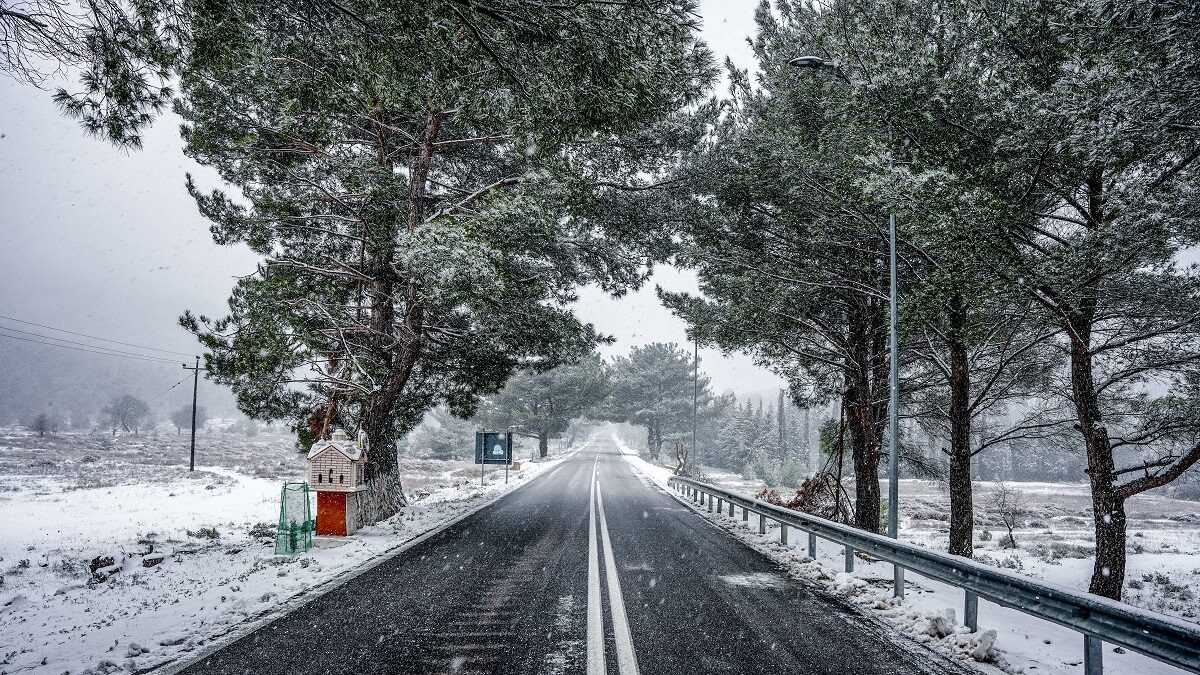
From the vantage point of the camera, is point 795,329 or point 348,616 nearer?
point 348,616

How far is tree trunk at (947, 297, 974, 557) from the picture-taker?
389 inches

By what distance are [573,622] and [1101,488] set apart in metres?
8.64

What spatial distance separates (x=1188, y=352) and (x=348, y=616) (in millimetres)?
12223

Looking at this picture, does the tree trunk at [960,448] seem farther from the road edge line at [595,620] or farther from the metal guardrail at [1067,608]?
the road edge line at [595,620]

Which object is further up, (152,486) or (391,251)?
(391,251)

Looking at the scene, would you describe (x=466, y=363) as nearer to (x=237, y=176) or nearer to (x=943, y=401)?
(x=237, y=176)

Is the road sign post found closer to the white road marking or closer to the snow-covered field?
the snow-covered field

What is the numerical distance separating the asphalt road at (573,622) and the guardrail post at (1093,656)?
2.68 feet

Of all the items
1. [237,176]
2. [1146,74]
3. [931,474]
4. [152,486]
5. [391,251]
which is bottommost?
[152,486]

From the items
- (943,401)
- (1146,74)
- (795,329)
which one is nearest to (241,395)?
(795,329)

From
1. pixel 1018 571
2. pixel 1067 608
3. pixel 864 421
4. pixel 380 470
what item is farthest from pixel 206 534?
pixel 1018 571

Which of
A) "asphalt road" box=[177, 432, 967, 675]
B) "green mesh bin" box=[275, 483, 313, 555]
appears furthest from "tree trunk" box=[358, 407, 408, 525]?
"asphalt road" box=[177, 432, 967, 675]

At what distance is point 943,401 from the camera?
46.9 feet

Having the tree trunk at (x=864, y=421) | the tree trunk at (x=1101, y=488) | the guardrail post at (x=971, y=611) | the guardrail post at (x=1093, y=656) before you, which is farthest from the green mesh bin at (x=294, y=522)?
the tree trunk at (x=1101, y=488)
